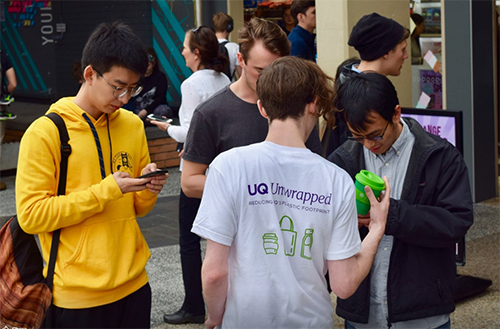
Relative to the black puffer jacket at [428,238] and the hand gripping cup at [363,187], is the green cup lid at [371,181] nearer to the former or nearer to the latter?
the hand gripping cup at [363,187]

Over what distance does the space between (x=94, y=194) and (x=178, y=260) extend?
355 cm

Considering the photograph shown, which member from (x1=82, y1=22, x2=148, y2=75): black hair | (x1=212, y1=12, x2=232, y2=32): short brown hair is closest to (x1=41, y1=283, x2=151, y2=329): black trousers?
(x1=82, y1=22, x2=148, y2=75): black hair

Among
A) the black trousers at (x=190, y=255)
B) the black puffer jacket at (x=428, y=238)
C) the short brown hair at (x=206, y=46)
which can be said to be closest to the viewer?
the black puffer jacket at (x=428, y=238)

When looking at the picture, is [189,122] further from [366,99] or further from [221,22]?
[221,22]

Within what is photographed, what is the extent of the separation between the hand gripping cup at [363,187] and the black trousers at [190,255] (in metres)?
2.25

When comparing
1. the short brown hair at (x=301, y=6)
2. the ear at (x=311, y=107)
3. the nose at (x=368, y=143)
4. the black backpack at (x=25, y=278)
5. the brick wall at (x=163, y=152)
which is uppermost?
the short brown hair at (x=301, y=6)

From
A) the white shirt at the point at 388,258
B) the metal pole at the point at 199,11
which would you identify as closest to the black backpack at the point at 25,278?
the white shirt at the point at 388,258

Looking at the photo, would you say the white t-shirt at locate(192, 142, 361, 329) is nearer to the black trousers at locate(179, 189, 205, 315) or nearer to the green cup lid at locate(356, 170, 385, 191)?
the green cup lid at locate(356, 170, 385, 191)

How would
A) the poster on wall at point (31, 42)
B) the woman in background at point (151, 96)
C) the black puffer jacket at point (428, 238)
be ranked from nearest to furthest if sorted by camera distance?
the black puffer jacket at point (428, 238) → the woman in background at point (151, 96) → the poster on wall at point (31, 42)

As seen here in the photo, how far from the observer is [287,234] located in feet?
7.07

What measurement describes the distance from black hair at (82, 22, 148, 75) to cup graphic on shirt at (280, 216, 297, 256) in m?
1.12

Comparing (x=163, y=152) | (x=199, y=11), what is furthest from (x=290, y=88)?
(x=199, y=11)

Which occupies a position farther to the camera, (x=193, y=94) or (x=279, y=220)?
(x=193, y=94)

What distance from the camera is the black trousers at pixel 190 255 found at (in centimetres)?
462
